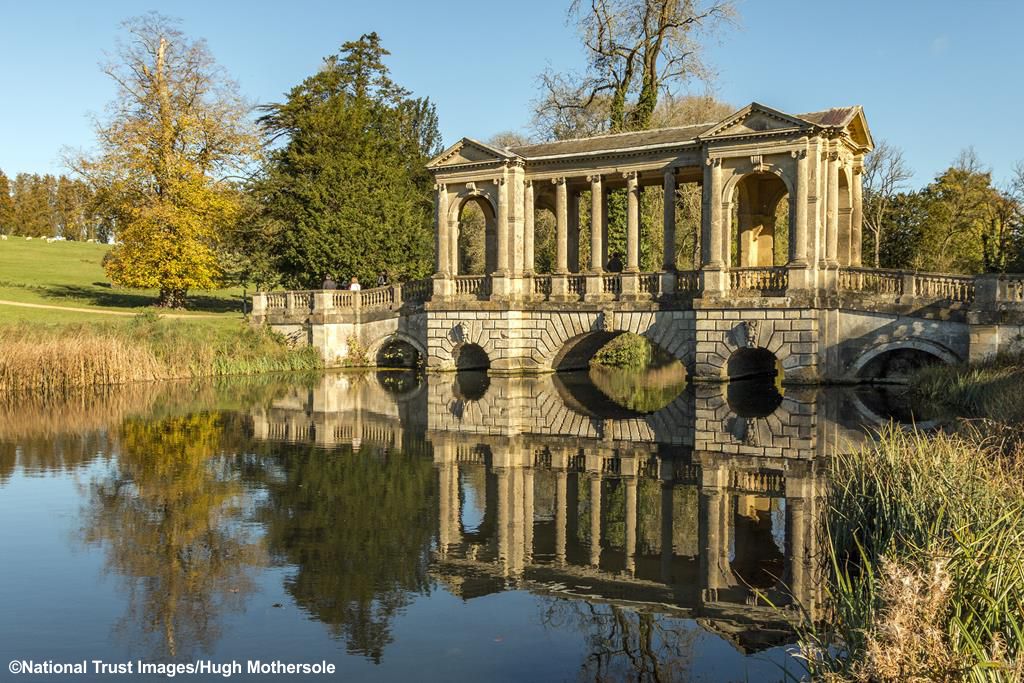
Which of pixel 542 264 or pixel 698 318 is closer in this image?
pixel 698 318

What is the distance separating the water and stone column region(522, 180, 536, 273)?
44.0 feet

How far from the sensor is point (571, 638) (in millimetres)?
8047

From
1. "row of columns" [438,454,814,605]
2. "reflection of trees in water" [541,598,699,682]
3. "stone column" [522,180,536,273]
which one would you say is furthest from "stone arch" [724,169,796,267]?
"reflection of trees in water" [541,598,699,682]

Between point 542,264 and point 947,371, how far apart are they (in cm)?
2320

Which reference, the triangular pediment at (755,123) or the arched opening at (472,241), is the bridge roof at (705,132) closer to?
the triangular pediment at (755,123)

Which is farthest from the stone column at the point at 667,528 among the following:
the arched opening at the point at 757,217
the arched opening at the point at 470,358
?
the arched opening at the point at 470,358

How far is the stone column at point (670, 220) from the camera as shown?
3039 centimetres

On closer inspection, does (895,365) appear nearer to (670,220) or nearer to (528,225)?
(670,220)

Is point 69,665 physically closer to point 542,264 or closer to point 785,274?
point 785,274

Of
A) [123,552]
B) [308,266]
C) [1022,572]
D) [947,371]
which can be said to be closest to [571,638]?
[1022,572]

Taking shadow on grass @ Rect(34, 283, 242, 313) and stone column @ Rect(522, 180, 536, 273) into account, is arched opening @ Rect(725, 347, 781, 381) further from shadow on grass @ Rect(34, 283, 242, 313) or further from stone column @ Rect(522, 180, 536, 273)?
shadow on grass @ Rect(34, 283, 242, 313)

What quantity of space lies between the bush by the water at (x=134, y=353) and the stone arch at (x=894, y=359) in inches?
801

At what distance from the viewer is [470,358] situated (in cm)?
3647

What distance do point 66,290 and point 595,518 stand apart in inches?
1773
